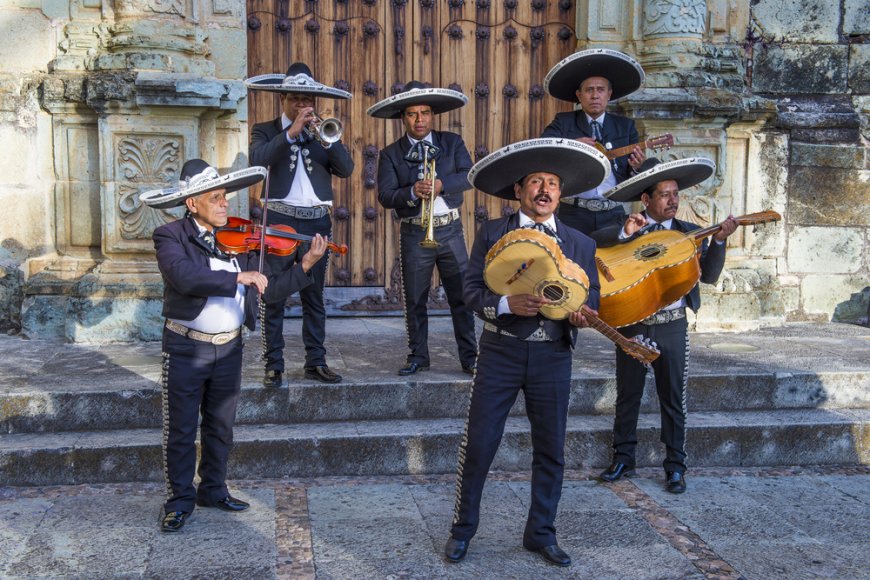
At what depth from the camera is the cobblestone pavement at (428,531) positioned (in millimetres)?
4102

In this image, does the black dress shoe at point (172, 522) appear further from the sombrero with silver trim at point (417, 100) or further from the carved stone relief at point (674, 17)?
the carved stone relief at point (674, 17)

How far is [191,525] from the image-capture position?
448cm

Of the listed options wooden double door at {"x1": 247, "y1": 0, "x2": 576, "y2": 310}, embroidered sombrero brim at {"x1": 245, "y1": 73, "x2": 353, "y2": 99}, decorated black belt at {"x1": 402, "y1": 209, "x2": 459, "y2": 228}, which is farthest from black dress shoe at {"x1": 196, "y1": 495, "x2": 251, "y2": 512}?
wooden double door at {"x1": 247, "y1": 0, "x2": 576, "y2": 310}

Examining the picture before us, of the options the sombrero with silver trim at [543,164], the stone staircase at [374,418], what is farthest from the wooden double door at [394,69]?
the sombrero with silver trim at [543,164]

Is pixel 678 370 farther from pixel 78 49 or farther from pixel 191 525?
pixel 78 49

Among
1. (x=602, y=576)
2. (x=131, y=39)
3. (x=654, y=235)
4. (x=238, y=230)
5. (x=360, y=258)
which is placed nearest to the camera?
(x=602, y=576)

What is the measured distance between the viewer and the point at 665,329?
5039mm

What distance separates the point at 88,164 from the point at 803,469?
4.90m

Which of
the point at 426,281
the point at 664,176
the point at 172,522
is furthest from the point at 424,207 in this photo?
the point at 172,522

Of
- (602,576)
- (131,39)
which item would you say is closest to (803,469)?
(602,576)

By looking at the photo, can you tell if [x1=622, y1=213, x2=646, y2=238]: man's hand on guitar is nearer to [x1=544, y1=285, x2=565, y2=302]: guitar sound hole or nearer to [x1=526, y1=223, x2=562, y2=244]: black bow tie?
[x1=526, y1=223, x2=562, y2=244]: black bow tie

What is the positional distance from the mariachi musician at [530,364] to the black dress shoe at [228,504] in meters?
1.04

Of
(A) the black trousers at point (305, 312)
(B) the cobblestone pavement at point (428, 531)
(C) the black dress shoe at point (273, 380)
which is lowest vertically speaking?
(B) the cobblestone pavement at point (428, 531)

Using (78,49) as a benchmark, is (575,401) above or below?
below
